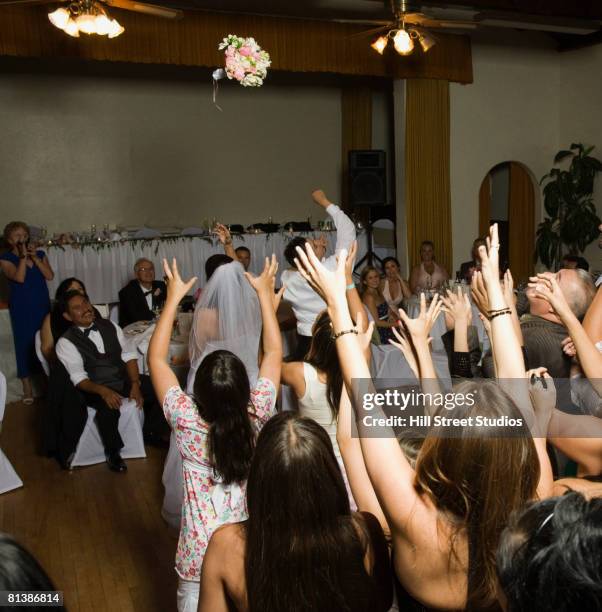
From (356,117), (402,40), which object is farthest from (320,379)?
(356,117)

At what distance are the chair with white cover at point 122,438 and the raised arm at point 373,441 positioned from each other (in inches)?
129

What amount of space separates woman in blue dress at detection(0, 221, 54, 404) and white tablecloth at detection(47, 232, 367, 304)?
2.45 ft

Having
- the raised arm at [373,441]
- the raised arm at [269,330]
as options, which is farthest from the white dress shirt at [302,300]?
the raised arm at [373,441]

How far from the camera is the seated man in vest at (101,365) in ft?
14.0

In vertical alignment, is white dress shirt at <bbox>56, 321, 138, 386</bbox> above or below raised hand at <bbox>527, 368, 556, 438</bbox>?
below

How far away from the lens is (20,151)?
8.53 meters

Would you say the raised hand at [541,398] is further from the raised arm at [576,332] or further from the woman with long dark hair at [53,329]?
the woman with long dark hair at [53,329]

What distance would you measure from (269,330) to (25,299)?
13.7ft

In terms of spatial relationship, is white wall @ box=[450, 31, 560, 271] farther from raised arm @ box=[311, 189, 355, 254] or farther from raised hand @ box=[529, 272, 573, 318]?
raised hand @ box=[529, 272, 573, 318]

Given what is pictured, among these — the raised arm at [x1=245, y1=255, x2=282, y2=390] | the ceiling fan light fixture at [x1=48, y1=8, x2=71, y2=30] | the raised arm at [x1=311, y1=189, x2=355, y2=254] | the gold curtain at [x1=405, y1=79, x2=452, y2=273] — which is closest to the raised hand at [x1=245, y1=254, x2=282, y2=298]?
the raised arm at [x1=245, y1=255, x2=282, y2=390]

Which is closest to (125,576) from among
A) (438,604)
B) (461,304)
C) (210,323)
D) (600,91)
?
(210,323)

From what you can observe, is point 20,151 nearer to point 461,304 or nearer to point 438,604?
point 461,304

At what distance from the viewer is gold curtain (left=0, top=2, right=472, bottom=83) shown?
19.7 feet

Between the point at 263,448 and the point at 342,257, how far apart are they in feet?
1.50
